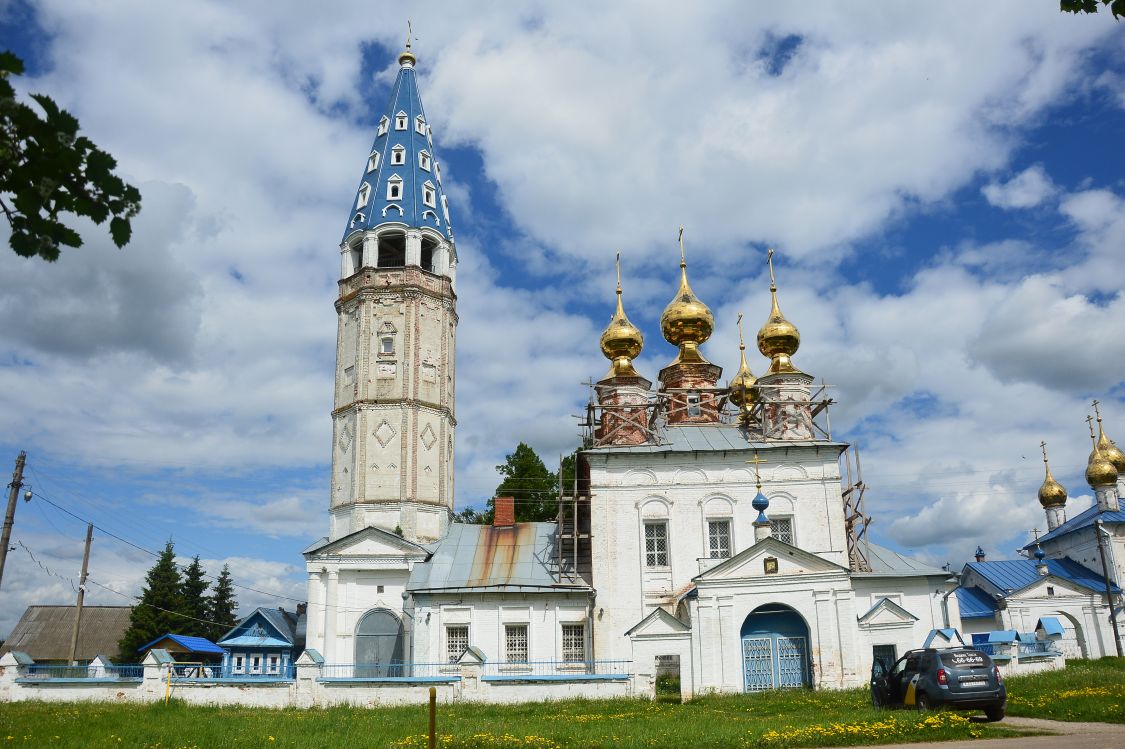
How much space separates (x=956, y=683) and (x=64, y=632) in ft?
162

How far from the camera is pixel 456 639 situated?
2681 centimetres

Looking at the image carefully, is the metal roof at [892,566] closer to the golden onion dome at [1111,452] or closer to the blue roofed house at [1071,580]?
the blue roofed house at [1071,580]

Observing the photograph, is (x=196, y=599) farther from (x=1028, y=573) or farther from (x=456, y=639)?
(x=1028, y=573)

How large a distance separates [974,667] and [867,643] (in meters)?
11.4

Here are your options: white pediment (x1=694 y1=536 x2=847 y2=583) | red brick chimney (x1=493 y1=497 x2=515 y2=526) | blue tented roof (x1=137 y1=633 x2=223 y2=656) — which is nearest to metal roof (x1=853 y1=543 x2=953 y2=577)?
white pediment (x1=694 y1=536 x2=847 y2=583)

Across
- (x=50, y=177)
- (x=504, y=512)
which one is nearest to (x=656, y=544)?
(x=504, y=512)

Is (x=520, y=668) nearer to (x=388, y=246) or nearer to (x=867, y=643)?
(x=867, y=643)

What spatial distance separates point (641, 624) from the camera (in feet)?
80.9

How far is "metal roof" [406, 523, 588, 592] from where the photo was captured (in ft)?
88.7

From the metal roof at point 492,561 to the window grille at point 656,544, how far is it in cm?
226

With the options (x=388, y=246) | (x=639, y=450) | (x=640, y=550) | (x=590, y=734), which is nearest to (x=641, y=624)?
(x=640, y=550)

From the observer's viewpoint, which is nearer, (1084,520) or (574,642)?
(574,642)

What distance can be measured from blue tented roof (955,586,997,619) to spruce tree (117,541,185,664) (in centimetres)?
3442

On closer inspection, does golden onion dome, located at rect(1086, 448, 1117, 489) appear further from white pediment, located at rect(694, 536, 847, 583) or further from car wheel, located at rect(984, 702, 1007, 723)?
car wheel, located at rect(984, 702, 1007, 723)
